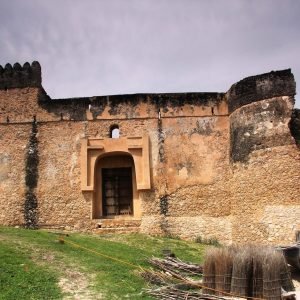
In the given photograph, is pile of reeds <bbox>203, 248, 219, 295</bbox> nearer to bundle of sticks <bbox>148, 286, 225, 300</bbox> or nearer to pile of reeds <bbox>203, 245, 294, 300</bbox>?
pile of reeds <bbox>203, 245, 294, 300</bbox>

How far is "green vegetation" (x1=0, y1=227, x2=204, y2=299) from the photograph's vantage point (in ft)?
26.0

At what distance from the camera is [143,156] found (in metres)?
16.4

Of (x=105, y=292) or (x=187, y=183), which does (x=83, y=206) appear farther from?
(x=105, y=292)

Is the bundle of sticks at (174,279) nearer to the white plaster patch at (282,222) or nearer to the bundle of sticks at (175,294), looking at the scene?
the bundle of sticks at (175,294)

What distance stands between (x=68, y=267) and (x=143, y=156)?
7536 mm

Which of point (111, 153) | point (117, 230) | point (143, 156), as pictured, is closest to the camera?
point (117, 230)

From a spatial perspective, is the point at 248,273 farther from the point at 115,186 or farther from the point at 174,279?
the point at 115,186

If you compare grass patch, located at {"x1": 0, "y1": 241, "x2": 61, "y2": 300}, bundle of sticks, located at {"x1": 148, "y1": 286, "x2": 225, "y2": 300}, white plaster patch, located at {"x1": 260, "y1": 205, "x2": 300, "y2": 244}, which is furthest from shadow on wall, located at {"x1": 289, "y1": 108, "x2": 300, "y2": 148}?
grass patch, located at {"x1": 0, "y1": 241, "x2": 61, "y2": 300}

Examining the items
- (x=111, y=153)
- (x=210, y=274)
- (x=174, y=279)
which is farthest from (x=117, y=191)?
(x=210, y=274)

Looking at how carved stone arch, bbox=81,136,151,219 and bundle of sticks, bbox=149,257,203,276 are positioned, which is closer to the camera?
bundle of sticks, bbox=149,257,203,276

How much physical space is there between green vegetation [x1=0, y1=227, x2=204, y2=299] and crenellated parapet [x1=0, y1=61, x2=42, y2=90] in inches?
259

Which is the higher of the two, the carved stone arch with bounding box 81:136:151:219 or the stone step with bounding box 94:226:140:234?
the carved stone arch with bounding box 81:136:151:219

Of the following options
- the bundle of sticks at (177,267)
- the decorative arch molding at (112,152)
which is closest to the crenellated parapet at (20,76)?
the decorative arch molding at (112,152)

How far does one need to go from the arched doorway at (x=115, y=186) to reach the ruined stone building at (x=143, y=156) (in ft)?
0.13
